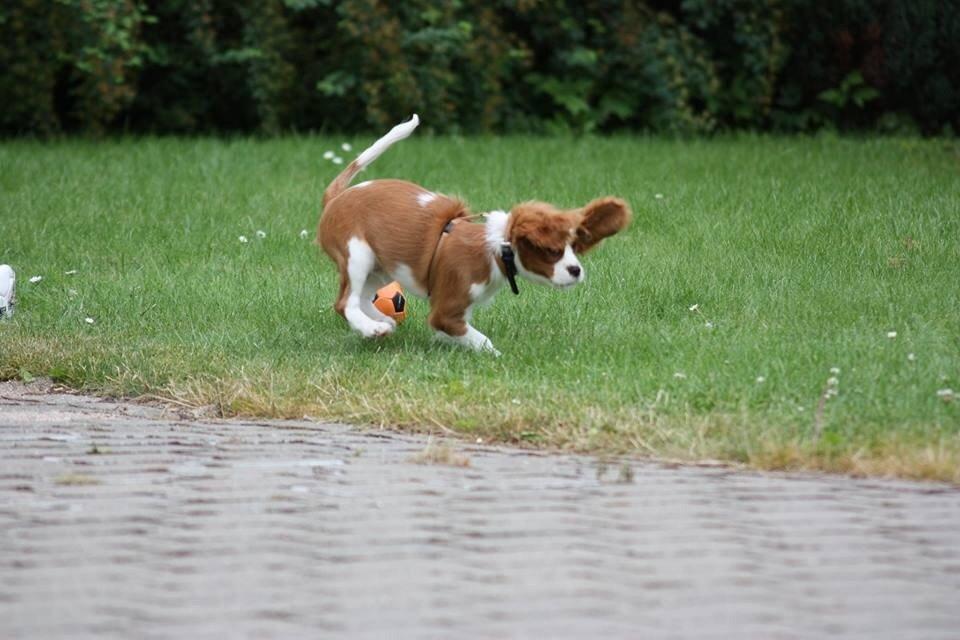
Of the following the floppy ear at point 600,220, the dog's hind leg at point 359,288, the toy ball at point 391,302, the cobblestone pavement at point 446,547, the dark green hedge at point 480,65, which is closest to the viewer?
the cobblestone pavement at point 446,547

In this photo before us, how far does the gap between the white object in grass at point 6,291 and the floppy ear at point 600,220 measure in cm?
307

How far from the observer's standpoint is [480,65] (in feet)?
49.3

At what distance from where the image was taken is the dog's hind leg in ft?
21.8

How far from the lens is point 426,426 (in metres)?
5.61

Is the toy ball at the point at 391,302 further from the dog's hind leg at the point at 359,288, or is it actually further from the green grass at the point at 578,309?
the dog's hind leg at the point at 359,288

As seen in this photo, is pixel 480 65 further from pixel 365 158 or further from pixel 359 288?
pixel 359 288

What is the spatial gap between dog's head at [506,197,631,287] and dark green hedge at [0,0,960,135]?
7.79 meters

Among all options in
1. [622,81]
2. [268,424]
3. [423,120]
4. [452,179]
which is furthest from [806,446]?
[622,81]

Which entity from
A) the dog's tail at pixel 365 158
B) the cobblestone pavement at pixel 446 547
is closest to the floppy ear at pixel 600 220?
the dog's tail at pixel 365 158

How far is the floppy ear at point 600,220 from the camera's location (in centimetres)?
646

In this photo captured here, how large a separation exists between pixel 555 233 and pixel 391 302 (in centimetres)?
138

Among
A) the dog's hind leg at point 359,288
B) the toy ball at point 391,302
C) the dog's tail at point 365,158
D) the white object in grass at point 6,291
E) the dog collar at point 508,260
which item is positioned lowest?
the white object in grass at point 6,291

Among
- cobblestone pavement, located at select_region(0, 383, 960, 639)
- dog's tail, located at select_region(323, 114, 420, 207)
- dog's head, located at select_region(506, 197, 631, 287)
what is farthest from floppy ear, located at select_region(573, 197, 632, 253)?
cobblestone pavement, located at select_region(0, 383, 960, 639)

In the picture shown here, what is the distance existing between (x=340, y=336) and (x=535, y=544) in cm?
325
